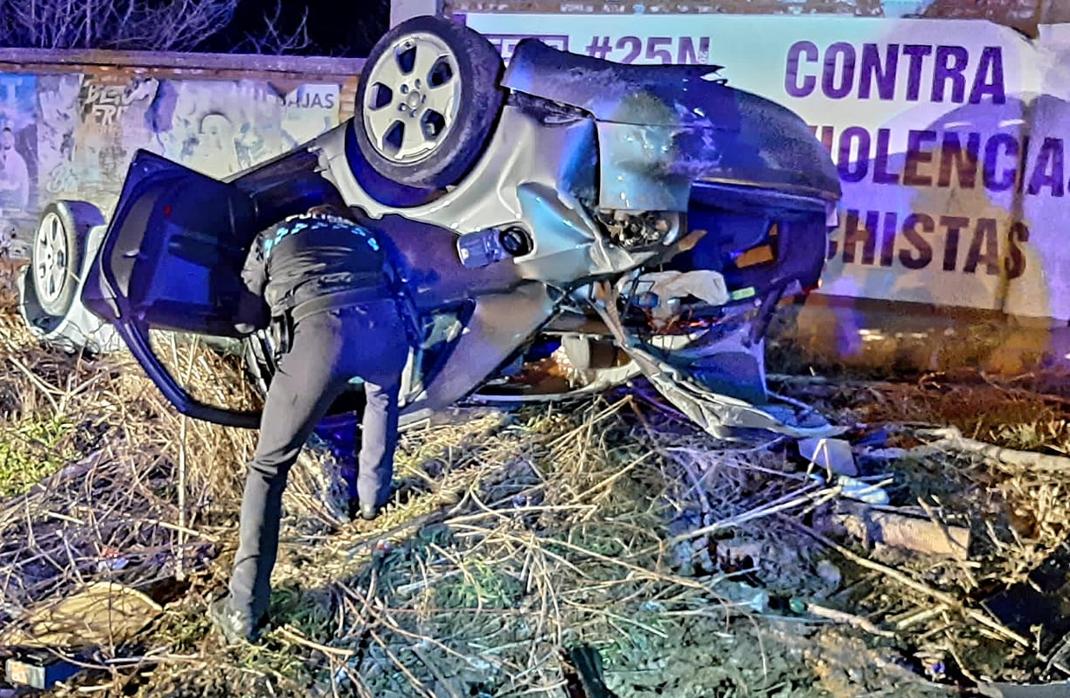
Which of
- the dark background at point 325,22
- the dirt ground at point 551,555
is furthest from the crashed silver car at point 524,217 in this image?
the dark background at point 325,22

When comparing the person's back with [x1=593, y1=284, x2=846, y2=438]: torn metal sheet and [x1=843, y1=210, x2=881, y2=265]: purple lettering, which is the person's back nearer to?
[x1=593, y1=284, x2=846, y2=438]: torn metal sheet

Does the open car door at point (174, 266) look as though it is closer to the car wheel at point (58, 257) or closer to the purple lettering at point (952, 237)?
the car wheel at point (58, 257)

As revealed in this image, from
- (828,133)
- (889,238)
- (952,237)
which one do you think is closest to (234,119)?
(828,133)

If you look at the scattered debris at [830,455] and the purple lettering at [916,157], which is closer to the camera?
the scattered debris at [830,455]

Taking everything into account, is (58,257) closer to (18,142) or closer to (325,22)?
(18,142)

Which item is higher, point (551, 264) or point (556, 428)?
point (551, 264)

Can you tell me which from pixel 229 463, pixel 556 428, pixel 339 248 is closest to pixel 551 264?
pixel 339 248

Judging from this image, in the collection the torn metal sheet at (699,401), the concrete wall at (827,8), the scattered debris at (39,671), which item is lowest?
the scattered debris at (39,671)

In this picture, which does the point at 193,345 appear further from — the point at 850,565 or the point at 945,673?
the point at 945,673

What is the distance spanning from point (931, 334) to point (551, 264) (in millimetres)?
3554

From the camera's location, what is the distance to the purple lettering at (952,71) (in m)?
6.18

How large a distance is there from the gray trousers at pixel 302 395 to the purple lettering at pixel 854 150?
3.82m

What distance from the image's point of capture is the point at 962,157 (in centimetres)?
623

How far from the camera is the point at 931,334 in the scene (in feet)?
20.9
